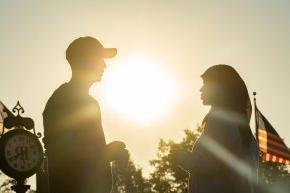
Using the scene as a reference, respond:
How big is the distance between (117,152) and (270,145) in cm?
1418

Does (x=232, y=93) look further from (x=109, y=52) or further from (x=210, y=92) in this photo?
(x=109, y=52)

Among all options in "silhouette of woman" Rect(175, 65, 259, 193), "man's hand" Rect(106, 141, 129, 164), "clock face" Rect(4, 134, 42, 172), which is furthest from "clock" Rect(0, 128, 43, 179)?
"man's hand" Rect(106, 141, 129, 164)

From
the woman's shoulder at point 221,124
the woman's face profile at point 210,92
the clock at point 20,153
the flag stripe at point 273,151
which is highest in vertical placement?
the flag stripe at point 273,151

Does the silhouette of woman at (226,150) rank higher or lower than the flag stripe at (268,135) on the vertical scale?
lower

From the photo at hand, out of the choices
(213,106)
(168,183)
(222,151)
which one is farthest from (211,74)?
(168,183)

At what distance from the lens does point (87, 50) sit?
5332 millimetres

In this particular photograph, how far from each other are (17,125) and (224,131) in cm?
466

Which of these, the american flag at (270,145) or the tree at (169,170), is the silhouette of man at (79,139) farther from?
the tree at (169,170)

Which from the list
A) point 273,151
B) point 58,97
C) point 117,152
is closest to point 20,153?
point 58,97

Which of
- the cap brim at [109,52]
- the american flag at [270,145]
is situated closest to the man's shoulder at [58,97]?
the cap brim at [109,52]

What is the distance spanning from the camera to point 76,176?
194 inches

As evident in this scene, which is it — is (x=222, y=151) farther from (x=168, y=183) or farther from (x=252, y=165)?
(x=168, y=183)

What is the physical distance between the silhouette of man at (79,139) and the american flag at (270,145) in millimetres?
13687

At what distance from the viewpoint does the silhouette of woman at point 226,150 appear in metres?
5.70
